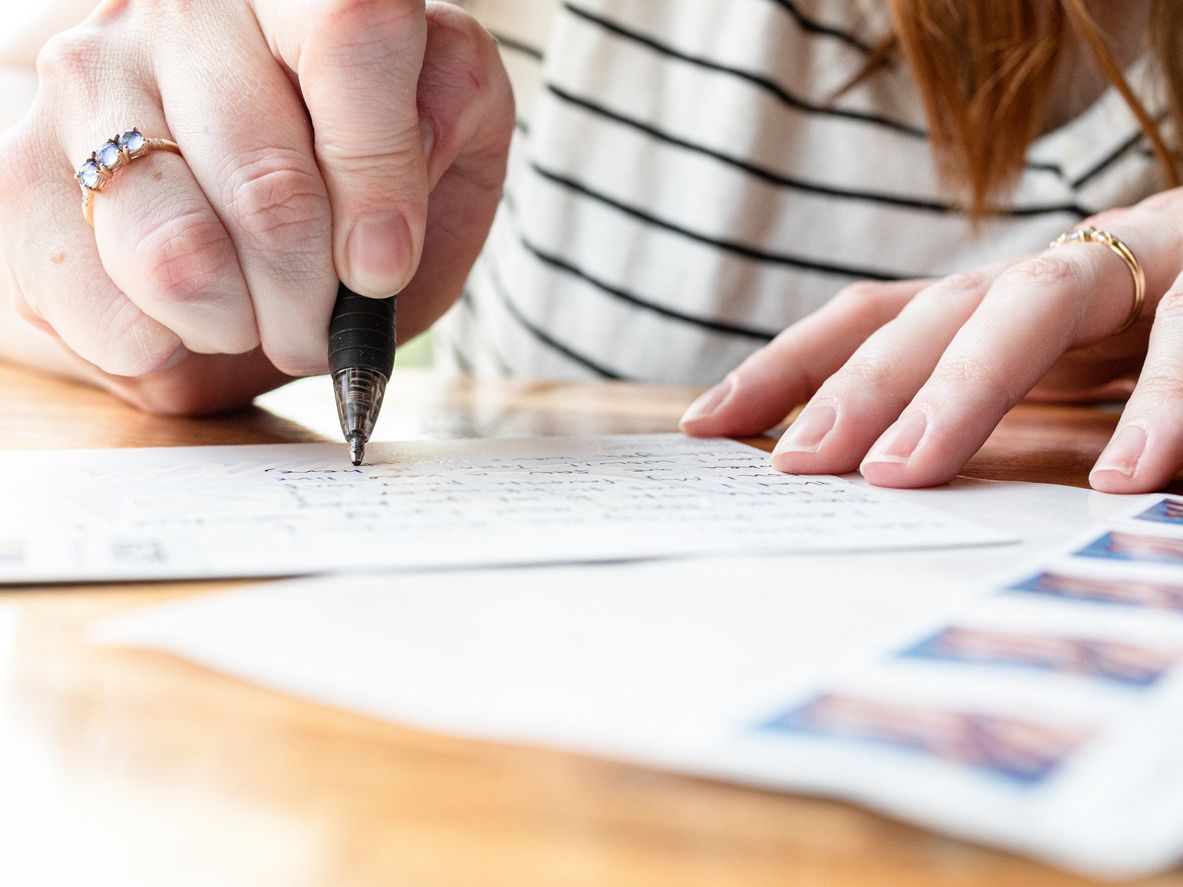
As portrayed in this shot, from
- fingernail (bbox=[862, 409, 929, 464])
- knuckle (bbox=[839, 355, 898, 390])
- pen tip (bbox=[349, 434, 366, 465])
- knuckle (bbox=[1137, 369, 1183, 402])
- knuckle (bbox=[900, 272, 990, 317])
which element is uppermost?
knuckle (bbox=[900, 272, 990, 317])

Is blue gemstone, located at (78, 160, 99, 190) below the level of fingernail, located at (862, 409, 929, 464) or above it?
above

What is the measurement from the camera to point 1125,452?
474mm

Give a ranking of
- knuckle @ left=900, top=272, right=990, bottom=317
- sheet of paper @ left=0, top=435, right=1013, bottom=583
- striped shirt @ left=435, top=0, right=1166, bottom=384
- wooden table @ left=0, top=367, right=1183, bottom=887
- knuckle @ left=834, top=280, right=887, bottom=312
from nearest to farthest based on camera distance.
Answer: wooden table @ left=0, top=367, right=1183, bottom=887
sheet of paper @ left=0, top=435, right=1013, bottom=583
knuckle @ left=900, top=272, right=990, bottom=317
knuckle @ left=834, top=280, right=887, bottom=312
striped shirt @ left=435, top=0, right=1166, bottom=384

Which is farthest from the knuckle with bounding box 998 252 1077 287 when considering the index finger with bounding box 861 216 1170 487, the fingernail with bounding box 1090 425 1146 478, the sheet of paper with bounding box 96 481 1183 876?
the sheet of paper with bounding box 96 481 1183 876

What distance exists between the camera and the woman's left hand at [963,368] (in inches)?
18.7

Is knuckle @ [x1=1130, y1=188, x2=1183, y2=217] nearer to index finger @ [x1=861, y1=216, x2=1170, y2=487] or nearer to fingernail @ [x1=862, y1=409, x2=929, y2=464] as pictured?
index finger @ [x1=861, y1=216, x2=1170, y2=487]

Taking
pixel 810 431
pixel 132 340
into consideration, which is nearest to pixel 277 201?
pixel 132 340

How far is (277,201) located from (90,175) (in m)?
0.10

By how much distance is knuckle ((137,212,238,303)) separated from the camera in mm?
484

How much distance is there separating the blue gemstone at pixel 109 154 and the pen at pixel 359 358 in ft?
0.40

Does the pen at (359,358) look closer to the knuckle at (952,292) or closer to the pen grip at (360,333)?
the pen grip at (360,333)

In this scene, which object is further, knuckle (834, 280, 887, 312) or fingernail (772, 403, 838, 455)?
knuckle (834, 280, 887, 312)

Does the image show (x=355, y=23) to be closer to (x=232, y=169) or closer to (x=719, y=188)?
(x=232, y=169)

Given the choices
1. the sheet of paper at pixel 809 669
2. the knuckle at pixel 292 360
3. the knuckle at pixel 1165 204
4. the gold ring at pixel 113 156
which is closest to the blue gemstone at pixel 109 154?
the gold ring at pixel 113 156
